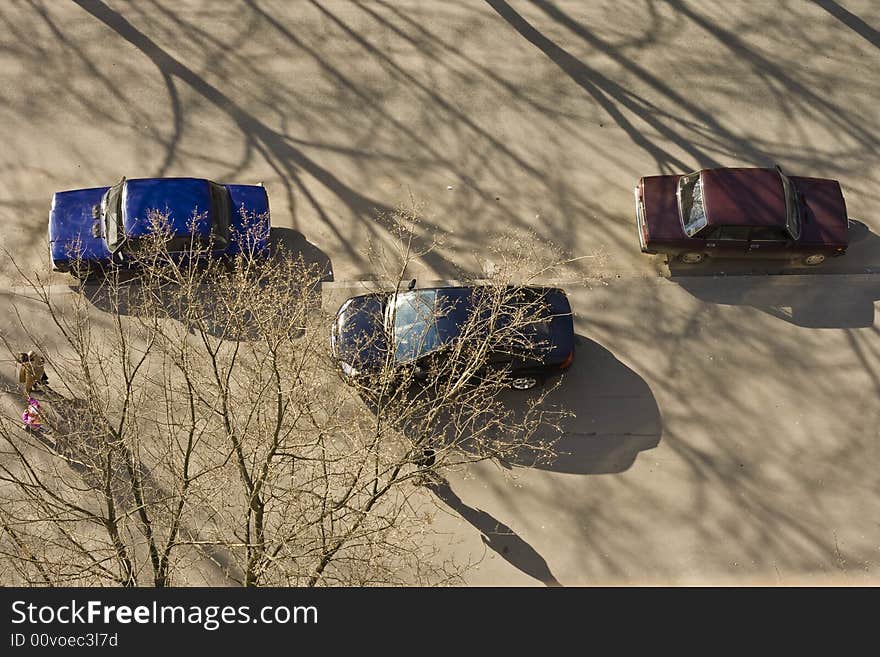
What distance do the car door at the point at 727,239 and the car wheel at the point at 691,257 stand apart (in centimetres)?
26

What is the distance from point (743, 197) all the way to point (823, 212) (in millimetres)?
1613

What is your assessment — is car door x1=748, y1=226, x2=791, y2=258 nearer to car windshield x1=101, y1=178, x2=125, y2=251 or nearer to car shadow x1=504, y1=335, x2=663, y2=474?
car shadow x1=504, y1=335, x2=663, y2=474

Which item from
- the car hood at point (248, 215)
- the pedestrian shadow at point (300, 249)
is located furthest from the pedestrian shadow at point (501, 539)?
the car hood at point (248, 215)

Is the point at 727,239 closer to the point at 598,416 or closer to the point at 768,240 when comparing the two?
the point at 768,240

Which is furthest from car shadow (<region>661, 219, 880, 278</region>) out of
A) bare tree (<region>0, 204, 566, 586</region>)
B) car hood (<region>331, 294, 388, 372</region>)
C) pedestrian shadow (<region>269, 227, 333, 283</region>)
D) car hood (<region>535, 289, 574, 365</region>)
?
pedestrian shadow (<region>269, 227, 333, 283</region>)

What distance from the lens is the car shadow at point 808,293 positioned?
43.8 ft

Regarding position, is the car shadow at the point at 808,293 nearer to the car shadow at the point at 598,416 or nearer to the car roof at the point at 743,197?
the car roof at the point at 743,197

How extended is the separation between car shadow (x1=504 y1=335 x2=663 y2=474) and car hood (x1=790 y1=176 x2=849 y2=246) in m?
4.12

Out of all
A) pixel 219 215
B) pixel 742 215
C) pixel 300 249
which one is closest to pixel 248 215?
pixel 219 215

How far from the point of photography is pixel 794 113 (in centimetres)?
1473

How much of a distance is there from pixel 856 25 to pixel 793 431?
9121mm

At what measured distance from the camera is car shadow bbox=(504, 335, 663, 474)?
12.5 m

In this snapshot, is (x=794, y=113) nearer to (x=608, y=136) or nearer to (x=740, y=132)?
(x=740, y=132)
